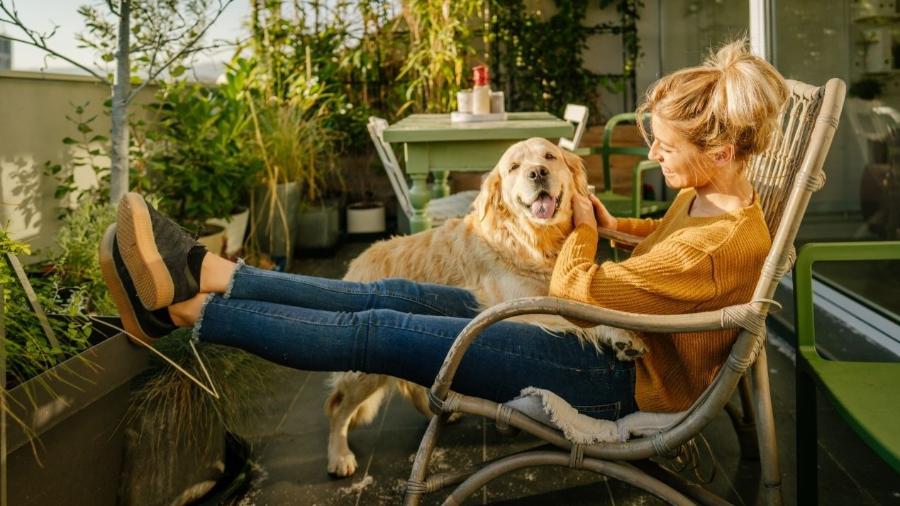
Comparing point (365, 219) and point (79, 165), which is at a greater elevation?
point (79, 165)

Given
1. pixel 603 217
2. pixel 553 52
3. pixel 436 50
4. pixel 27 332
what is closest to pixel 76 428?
pixel 27 332

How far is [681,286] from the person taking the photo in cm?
149

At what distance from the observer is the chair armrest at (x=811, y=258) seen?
5.47 ft

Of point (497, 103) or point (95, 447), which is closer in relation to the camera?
point (95, 447)

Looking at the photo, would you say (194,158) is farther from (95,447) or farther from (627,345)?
(627,345)

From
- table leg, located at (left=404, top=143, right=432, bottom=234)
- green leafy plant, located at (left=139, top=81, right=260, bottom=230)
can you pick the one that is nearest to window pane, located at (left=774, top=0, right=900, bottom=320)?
table leg, located at (left=404, top=143, right=432, bottom=234)

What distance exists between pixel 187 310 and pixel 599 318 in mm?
898

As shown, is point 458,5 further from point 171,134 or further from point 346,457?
point 346,457

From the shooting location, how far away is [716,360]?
1554mm

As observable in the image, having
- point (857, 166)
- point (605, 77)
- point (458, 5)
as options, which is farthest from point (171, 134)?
point (605, 77)

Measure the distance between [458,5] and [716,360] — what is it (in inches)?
205

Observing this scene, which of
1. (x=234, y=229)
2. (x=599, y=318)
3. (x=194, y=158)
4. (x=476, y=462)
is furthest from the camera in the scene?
(x=234, y=229)

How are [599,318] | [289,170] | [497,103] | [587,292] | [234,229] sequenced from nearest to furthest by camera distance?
1. [599,318]
2. [587,292]
3. [497,103]
4. [234,229]
5. [289,170]

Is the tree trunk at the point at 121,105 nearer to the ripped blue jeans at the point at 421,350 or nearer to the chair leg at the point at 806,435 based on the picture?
the ripped blue jeans at the point at 421,350
